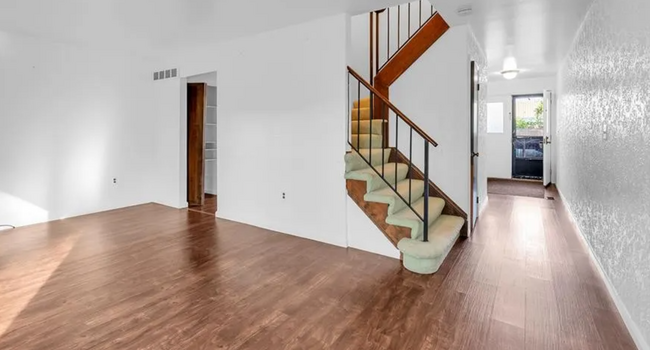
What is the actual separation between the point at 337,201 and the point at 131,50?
3984 mm

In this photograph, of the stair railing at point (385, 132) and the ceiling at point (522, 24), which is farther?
the ceiling at point (522, 24)

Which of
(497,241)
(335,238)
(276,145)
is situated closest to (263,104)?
(276,145)

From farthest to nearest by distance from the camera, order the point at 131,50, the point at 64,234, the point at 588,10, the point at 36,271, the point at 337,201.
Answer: the point at 131,50 < the point at 64,234 < the point at 337,201 < the point at 588,10 < the point at 36,271

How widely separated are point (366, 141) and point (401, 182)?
0.64m

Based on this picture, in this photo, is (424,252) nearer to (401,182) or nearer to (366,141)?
(401,182)

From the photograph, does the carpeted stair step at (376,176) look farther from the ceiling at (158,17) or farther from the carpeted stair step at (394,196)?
the ceiling at (158,17)

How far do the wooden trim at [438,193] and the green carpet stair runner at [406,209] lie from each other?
9cm

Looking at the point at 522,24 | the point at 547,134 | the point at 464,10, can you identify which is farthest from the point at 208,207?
the point at 547,134

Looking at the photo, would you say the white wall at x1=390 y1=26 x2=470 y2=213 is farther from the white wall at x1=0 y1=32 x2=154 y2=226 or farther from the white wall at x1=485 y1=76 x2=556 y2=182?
the white wall at x1=485 y1=76 x2=556 y2=182

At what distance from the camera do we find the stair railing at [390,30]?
4.63 meters

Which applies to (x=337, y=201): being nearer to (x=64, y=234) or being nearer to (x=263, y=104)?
(x=263, y=104)

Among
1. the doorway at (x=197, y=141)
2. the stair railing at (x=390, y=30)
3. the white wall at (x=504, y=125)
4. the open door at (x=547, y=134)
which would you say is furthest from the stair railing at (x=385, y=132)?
the white wall at (x=504, y=125)

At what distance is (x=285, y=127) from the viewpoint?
13.5 ft

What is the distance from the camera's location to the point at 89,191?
17.2ft
